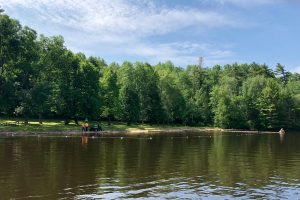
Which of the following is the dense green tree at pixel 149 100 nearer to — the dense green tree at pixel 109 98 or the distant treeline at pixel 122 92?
the distant treeline at pixel 122 92

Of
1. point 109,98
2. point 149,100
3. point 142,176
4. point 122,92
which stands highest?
point 122,92

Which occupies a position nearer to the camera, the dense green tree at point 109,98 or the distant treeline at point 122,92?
the distant treeline at point 122,92

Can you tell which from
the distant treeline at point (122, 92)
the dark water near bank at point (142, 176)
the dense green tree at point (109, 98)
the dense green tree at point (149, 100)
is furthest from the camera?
the dense green tree at point (149, 100)

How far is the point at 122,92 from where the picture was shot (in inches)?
4523

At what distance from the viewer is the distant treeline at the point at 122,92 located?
3270 inches

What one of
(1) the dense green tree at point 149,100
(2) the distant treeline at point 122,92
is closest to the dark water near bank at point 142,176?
(2) the distant treeline at point 122,92

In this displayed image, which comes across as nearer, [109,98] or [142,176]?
[142,176]

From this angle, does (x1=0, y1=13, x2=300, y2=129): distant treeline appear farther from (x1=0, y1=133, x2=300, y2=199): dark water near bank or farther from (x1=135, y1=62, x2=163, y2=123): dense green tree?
(x1=0, y1=133, x2=300, y2=199): dark water near bank

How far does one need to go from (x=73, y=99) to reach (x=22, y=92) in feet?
54.0

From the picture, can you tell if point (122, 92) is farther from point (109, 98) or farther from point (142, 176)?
point (142, 176)

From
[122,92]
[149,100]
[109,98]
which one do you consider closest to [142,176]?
[109,98]

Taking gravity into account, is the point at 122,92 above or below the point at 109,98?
above

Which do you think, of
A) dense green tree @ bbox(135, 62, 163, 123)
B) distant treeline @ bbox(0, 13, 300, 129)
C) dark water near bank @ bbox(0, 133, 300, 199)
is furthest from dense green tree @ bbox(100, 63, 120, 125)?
dark water near bank @ bbox(0, 133, 300, 199)

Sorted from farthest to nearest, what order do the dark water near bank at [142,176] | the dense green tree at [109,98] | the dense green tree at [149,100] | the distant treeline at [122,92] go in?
the dense green tree at [149,100] → the dense green tree at [109,98] → the distant treeline at [122,92] → the dark water near bank at [142,176]
